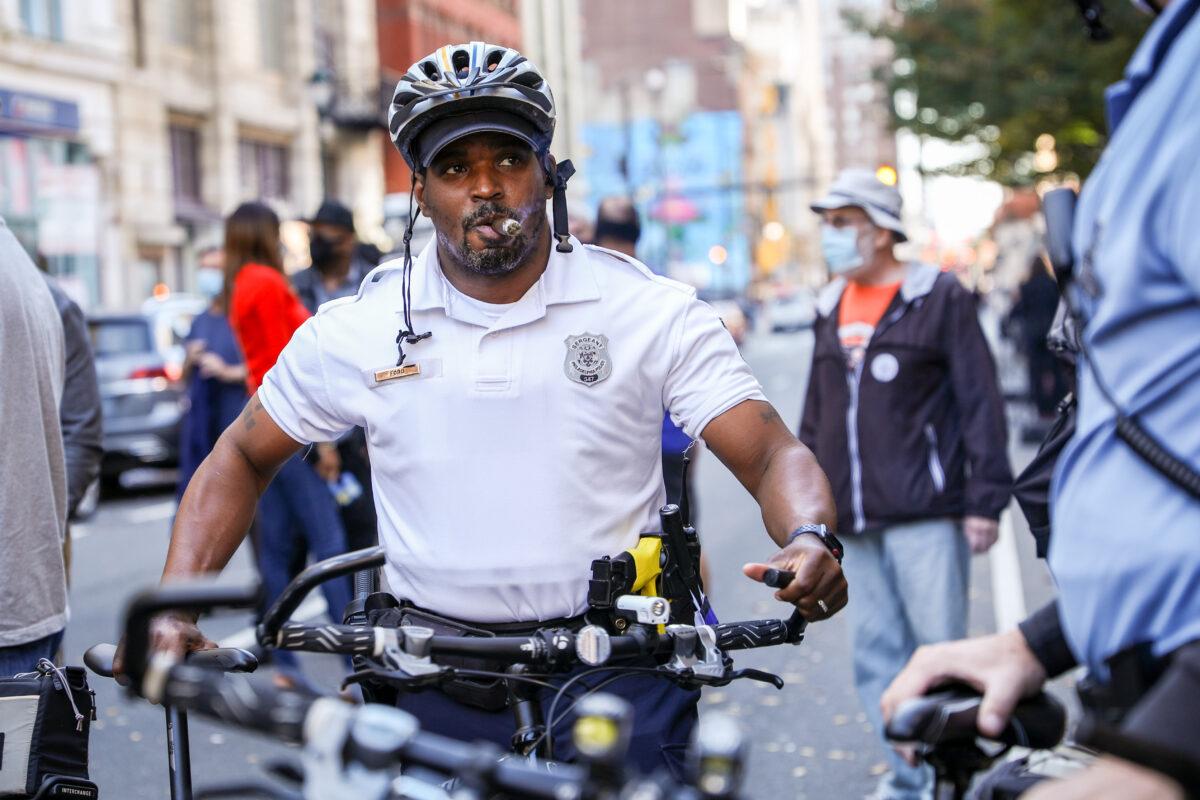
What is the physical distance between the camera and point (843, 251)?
6129mm

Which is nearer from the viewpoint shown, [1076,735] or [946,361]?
[1076,735]

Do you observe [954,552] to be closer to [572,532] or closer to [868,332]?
[868,332]

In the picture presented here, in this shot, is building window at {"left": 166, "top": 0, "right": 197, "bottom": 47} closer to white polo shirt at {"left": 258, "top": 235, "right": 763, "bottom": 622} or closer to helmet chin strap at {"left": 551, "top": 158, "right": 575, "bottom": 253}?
helmet chin strap at {"left": 551, "top": 158, "right": 575, "bottom": 253}

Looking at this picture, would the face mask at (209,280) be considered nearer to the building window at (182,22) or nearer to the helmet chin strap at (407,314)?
the helmet chin strap at (407,314)

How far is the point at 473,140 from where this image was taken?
3.41 m

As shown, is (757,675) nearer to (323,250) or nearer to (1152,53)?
(1152,53)

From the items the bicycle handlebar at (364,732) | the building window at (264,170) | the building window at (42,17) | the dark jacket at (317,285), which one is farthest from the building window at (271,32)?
the bicycle handlebar at (364,732)

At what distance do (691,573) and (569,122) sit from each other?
7754cm

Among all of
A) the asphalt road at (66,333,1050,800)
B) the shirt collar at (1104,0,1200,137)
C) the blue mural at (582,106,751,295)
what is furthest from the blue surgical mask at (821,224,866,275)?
the blue mural at (582,106,751,295)

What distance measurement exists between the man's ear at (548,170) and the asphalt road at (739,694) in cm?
156

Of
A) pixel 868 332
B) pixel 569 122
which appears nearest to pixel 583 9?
pixel 569 122

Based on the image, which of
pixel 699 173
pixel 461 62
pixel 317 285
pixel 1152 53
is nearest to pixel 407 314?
pixel 461 62

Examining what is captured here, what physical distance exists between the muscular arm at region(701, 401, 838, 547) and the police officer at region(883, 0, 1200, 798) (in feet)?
4.01

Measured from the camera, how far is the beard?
3.43 metres
